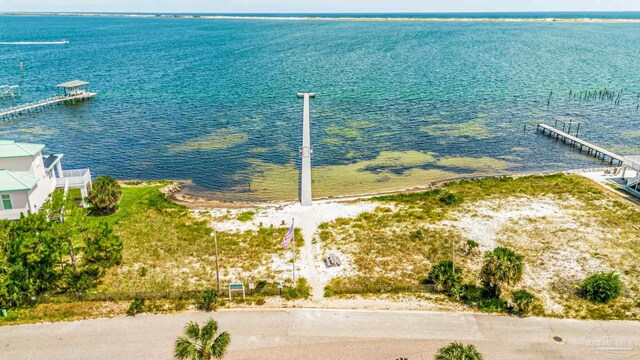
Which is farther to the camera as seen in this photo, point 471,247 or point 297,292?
point 471,247

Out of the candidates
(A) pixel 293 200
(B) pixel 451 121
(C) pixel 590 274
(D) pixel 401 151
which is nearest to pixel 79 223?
(A) pixel 293 200

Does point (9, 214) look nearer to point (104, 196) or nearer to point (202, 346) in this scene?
point (104, 196)

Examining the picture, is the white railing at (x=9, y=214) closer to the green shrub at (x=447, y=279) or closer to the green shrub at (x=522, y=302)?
the green shrub at (x=447, y=279)

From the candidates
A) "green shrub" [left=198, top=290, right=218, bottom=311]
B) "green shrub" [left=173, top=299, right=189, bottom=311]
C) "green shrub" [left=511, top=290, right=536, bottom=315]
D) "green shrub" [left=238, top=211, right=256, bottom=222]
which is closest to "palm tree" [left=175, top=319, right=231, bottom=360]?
"green shrub" [left=198, top=290, right=218, bottom=311]

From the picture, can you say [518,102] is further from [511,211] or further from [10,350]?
[10,350]

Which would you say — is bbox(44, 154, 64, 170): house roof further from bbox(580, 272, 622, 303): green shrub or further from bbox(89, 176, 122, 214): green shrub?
bbox(580, 272, 622, 303): green shrub

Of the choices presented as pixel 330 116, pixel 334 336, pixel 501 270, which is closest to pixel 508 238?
pixel 501 270
